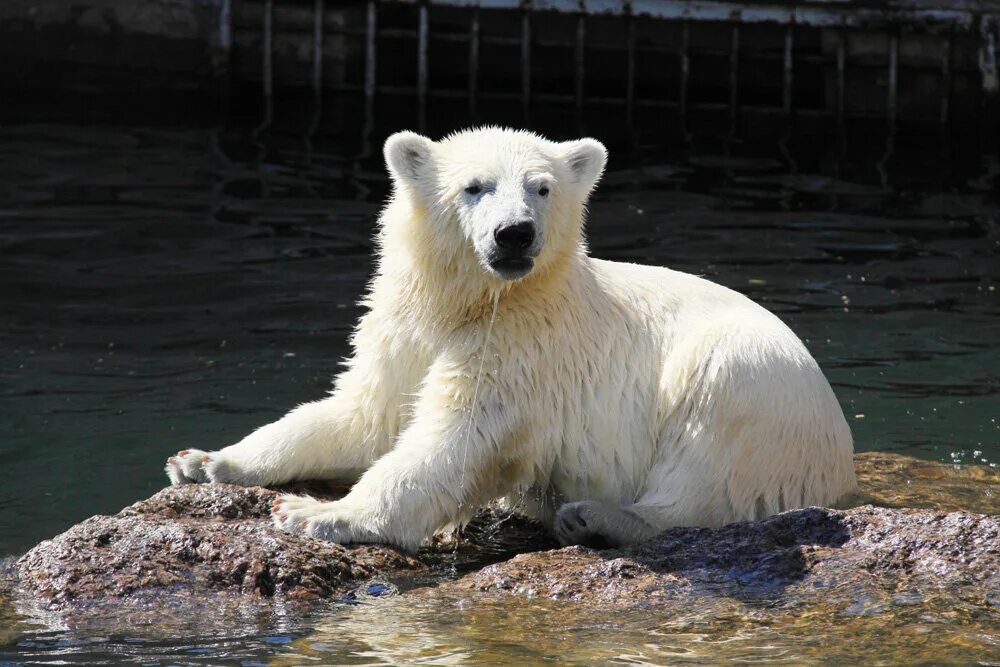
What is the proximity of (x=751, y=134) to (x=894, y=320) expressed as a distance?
19.7 feet

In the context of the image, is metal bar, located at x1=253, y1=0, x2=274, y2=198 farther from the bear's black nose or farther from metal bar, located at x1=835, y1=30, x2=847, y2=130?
the bear's black nose

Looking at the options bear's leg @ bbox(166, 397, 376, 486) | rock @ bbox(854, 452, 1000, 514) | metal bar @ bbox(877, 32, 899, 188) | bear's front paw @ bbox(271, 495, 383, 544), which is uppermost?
metal bar @ bbox(877, 32, 899, 188)

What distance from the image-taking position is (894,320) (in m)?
9.52

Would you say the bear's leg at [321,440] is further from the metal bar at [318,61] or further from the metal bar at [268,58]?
the metal bar at [268,58]

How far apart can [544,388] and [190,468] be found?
1346 millimetres

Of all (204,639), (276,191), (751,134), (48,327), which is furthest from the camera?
(751,134)

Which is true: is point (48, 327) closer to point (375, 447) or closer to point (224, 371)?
point (224, 371)

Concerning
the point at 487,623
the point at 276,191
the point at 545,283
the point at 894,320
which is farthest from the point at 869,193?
the point at 487,623

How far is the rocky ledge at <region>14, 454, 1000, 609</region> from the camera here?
4.68 m

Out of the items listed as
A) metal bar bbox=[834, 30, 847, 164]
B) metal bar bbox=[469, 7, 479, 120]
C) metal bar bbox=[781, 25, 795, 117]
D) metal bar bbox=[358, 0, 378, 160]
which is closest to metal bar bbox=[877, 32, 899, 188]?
metal bar bbox=[834, 30, 847, 164]

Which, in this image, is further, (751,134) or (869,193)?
(751,134)

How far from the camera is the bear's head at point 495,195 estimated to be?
5.07 metres

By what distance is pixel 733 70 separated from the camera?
15.5m

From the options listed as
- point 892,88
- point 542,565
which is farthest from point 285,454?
point 892,88
